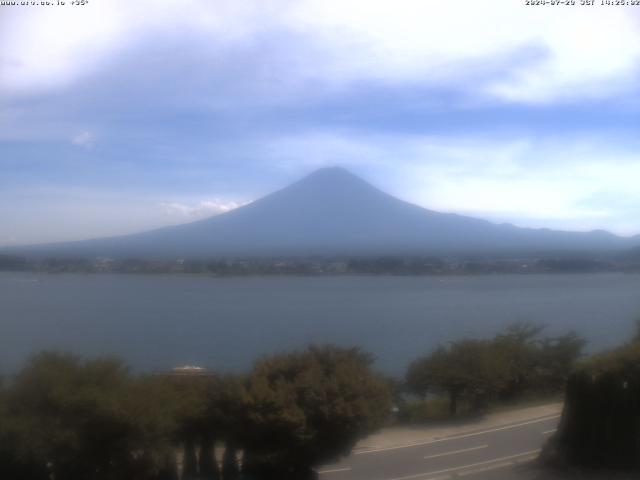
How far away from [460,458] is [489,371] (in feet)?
17.0

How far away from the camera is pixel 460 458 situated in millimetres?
9523

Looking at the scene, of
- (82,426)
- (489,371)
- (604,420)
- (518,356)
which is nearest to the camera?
(82,426)

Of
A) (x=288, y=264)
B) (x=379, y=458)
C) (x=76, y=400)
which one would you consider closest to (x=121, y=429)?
(x=76, y=400)

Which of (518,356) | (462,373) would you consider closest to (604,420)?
(462,373)

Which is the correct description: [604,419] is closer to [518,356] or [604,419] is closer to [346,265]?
[518,356]

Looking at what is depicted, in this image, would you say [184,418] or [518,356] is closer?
[184,418]

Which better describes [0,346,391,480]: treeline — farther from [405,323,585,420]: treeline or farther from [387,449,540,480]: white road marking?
[405,323,585,420]: treeline

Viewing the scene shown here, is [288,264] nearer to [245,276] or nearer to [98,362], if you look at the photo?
[245,276]

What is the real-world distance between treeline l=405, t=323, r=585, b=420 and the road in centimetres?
269

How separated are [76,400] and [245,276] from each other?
69.9 ft

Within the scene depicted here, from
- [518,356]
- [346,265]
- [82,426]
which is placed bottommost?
[518,356]

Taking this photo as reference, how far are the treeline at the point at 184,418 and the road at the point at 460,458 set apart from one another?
754 millimetres

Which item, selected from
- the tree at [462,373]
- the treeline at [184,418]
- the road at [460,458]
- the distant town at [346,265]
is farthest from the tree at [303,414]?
the distant town at [346,265]

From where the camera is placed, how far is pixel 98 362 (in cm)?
802
